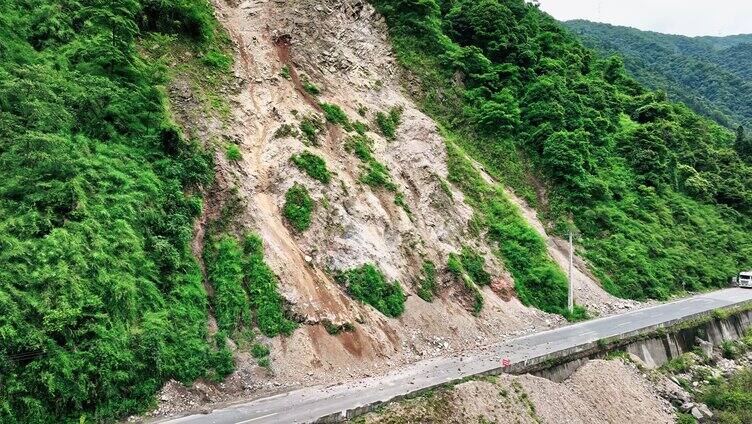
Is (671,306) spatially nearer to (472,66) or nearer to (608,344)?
(608,344)

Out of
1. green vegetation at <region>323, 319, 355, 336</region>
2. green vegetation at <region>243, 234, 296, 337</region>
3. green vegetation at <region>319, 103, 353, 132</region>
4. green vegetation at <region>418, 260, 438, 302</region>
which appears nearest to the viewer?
green vegetation at <region>243, 234, 296, 337</region>

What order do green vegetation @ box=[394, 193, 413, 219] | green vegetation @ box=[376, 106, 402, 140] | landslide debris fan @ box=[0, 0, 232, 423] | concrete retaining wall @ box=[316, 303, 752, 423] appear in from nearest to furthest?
landslide debris fan @ box=[0, 0, 232, 423] → concrete retaining wall @ box=[316, 303, 752, 423] → green vegetation @ box=[394, 193, 413, 219] → green vegetation @ box=[376, 106, 402, 140]

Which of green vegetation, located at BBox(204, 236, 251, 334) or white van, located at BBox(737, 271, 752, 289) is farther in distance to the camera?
white van, located at BBox(737, 271, 752, 289)

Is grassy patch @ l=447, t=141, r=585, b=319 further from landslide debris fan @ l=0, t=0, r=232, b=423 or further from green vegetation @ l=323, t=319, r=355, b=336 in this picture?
landslide debris fan @ l=0, t=0, r=232, b=423

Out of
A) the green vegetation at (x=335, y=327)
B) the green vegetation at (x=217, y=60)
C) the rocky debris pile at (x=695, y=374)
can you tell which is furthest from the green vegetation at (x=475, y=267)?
the green vegetation at (x=217, y=60)

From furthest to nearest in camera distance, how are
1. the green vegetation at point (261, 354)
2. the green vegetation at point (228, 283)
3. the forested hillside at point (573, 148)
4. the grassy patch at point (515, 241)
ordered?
1. the forested hillside at point (573, 148)
2. the grassy patch at point (515, 241)
3. the green vegetation at point (228, 283)
4. the green vegetation at point (261, 354)

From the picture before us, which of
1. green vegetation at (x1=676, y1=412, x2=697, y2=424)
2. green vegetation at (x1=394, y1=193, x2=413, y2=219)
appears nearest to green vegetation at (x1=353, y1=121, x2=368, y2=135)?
green vegetation at (x1=394, y1=193, x2=413, y2=219)

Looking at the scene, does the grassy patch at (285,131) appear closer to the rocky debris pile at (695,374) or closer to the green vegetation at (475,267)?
the green vegetation at (475,267)
